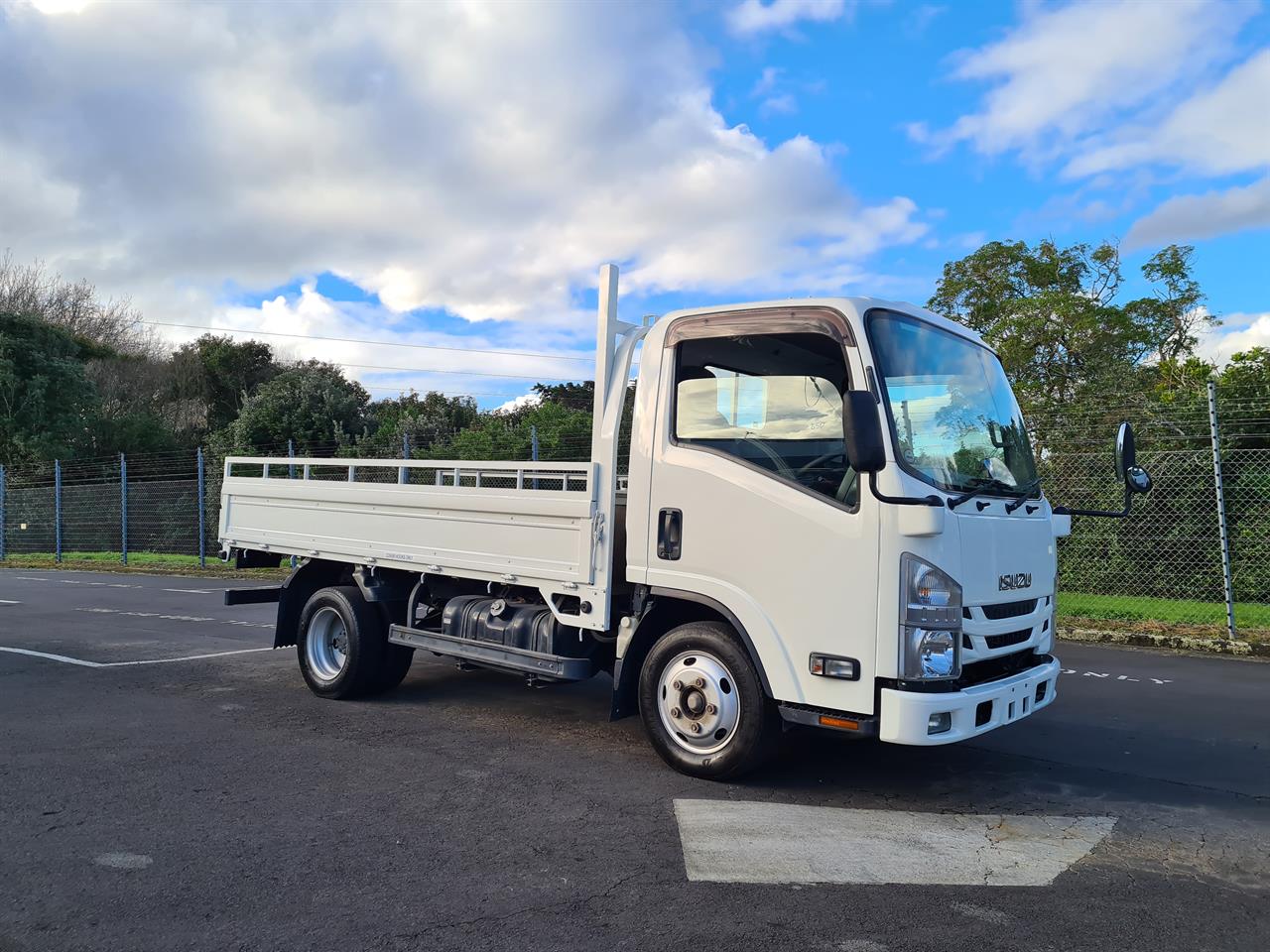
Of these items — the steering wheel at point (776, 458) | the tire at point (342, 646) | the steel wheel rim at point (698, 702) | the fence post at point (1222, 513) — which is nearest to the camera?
the steering wheel at point (776, 458)

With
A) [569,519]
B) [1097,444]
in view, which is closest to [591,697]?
[569,519]

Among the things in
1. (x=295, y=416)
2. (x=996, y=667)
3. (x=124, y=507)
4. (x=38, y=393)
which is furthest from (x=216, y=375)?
(x=996, y=667)

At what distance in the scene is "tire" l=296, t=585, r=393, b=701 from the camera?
6.86 meters

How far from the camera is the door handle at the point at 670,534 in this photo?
5.06 meters

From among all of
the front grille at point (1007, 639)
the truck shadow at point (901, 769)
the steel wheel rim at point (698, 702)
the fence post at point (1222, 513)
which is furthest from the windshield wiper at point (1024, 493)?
the fence post at point (1222, 513)

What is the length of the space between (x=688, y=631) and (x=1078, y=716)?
3355 mm

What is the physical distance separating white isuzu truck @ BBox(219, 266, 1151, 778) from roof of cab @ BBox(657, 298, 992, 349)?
0.04 ft

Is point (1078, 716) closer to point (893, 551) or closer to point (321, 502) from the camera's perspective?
point (893, 551)

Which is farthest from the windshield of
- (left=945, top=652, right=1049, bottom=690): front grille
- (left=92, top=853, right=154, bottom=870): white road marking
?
(left=92, top=853, right=154, bottom=870): white road marking

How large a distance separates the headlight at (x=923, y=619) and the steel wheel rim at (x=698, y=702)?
36.9 inches

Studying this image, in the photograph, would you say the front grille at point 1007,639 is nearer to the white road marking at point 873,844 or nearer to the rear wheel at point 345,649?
the white road marking at point 873,844

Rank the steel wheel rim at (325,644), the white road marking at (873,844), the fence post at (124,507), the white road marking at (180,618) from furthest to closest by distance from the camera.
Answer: the fence post at (124,507)
the white road marking at (180,618)
the steel wheel rim at (325,644)
the white road marking at (873,844)

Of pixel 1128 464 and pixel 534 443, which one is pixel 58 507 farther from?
pixel 1128 464

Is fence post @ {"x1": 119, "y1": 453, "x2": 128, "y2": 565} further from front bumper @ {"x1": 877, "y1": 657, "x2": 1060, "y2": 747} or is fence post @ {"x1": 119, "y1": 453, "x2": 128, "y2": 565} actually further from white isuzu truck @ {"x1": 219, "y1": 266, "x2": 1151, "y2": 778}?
→ front bumper @ {"x1": 877, "y1": 657, "x2": 1060, "y2": 747}
